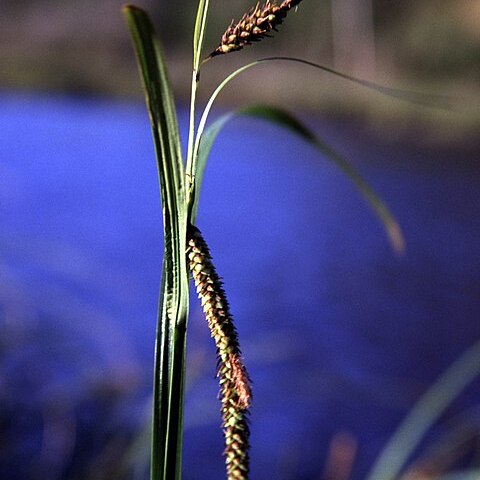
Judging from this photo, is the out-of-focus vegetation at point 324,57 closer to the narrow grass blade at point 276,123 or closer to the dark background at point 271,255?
the dark background at point 271,255

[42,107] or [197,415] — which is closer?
[197,415]

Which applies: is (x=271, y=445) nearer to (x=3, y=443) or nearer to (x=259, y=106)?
(x=3, y=443)

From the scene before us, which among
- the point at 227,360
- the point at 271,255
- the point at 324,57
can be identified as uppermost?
the point at 227,360

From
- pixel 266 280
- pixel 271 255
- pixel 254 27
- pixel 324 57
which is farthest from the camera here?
pixel 324 57

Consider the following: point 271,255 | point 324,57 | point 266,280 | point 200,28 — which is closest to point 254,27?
point 200,28

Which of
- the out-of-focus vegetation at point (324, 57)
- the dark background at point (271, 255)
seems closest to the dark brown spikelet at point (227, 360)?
the dark background at point (271, 255)

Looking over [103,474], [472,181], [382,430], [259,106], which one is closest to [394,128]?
[472,181]

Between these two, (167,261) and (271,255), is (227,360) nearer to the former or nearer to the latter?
(167,261)

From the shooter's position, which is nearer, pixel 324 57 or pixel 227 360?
pixel 227 360
